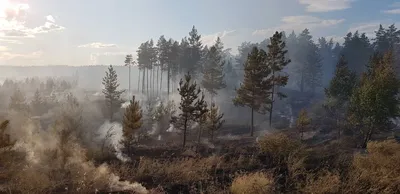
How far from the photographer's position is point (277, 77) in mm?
44906

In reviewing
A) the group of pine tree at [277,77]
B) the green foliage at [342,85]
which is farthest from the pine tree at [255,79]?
the green foliage at [342,85]

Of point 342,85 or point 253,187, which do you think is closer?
point 253,187

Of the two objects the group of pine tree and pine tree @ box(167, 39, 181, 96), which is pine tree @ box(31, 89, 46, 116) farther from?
pine tree @ box(167, 39, 181, 96)

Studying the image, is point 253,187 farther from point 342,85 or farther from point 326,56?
point 326,56

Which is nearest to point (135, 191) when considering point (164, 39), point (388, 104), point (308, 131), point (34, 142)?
point (34, 142)

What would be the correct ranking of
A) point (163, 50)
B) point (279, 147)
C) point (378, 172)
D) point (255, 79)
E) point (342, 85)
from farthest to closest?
point (163, 50) → point (342, 85) → point (255, 79) → point (279, 147) → point (378, 172)

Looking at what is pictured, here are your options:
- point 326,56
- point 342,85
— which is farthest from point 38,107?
point 326,56

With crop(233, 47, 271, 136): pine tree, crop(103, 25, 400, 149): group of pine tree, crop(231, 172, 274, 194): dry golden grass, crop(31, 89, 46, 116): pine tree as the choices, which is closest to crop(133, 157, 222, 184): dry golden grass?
crop(231, 172, 274, 194): dry golden grass

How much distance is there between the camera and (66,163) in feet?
60.7

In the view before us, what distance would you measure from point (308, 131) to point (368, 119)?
47.5 ft

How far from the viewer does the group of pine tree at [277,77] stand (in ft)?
97.2

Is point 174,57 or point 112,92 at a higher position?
point 174,57

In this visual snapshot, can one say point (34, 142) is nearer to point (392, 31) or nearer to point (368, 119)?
point (368, 119)

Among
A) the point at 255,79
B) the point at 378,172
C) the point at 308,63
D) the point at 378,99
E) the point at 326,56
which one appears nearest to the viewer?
the point at 378,172
